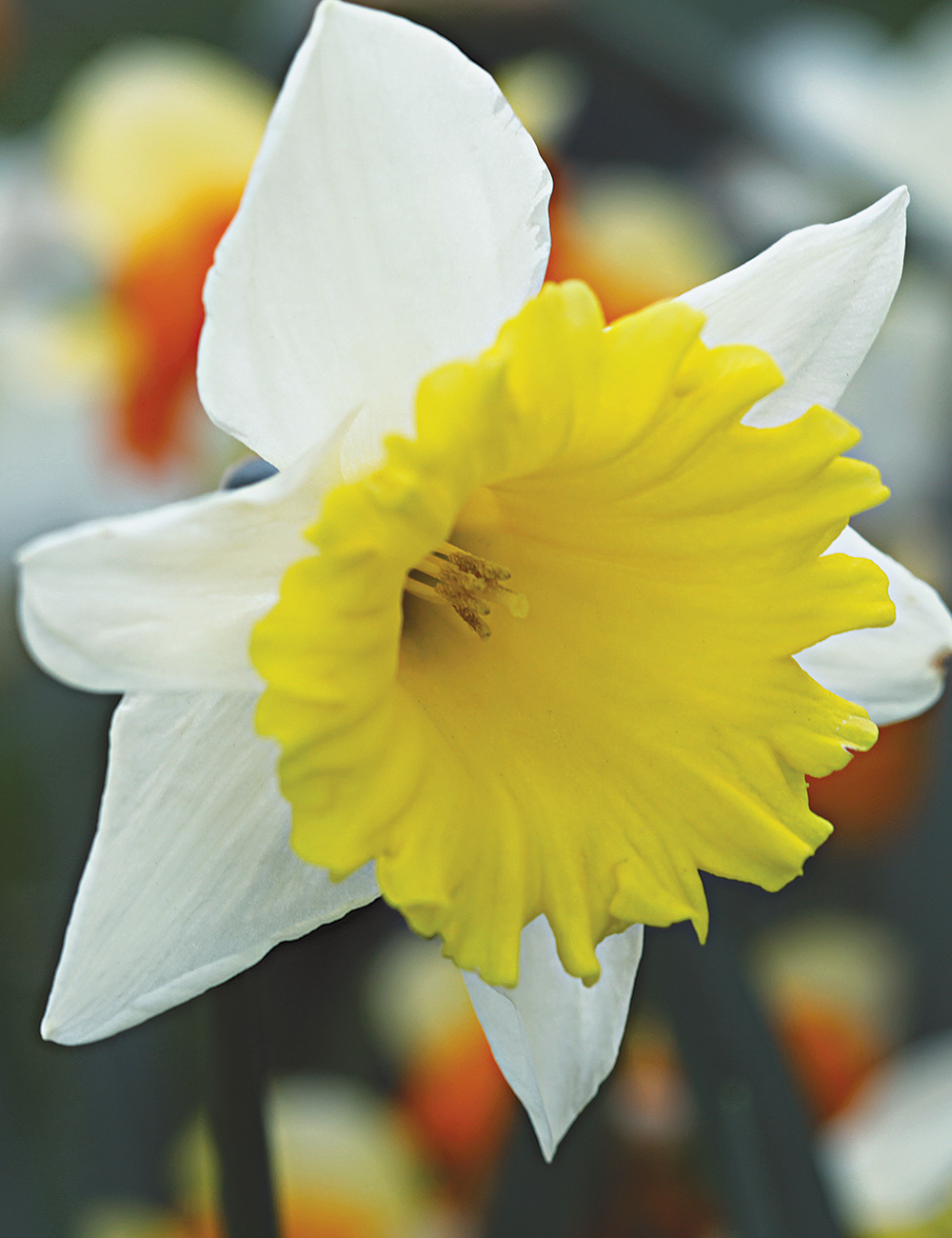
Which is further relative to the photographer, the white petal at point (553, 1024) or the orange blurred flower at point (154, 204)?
the orange blurred flower at point (154, 204)

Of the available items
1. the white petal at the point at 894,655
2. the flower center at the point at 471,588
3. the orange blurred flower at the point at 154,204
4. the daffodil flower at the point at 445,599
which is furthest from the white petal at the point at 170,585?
the orange blurred flower at the point at 154,204

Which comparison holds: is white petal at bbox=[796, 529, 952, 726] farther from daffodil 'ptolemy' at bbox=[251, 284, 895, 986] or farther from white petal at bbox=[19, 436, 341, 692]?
white petal at bbox=[19, 436, 341, 692]

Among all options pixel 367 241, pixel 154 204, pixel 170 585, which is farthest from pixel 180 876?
pixel 154 204

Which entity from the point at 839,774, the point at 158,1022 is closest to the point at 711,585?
the point at 839,774

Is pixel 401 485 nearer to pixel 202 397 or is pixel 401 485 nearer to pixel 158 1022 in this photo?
pixel 202 397

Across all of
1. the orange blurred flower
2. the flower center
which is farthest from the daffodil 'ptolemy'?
the orange blurred flower

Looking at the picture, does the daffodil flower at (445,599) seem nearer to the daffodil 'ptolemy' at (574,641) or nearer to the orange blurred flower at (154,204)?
the daffodil 'ptolemy' at (574,641)
